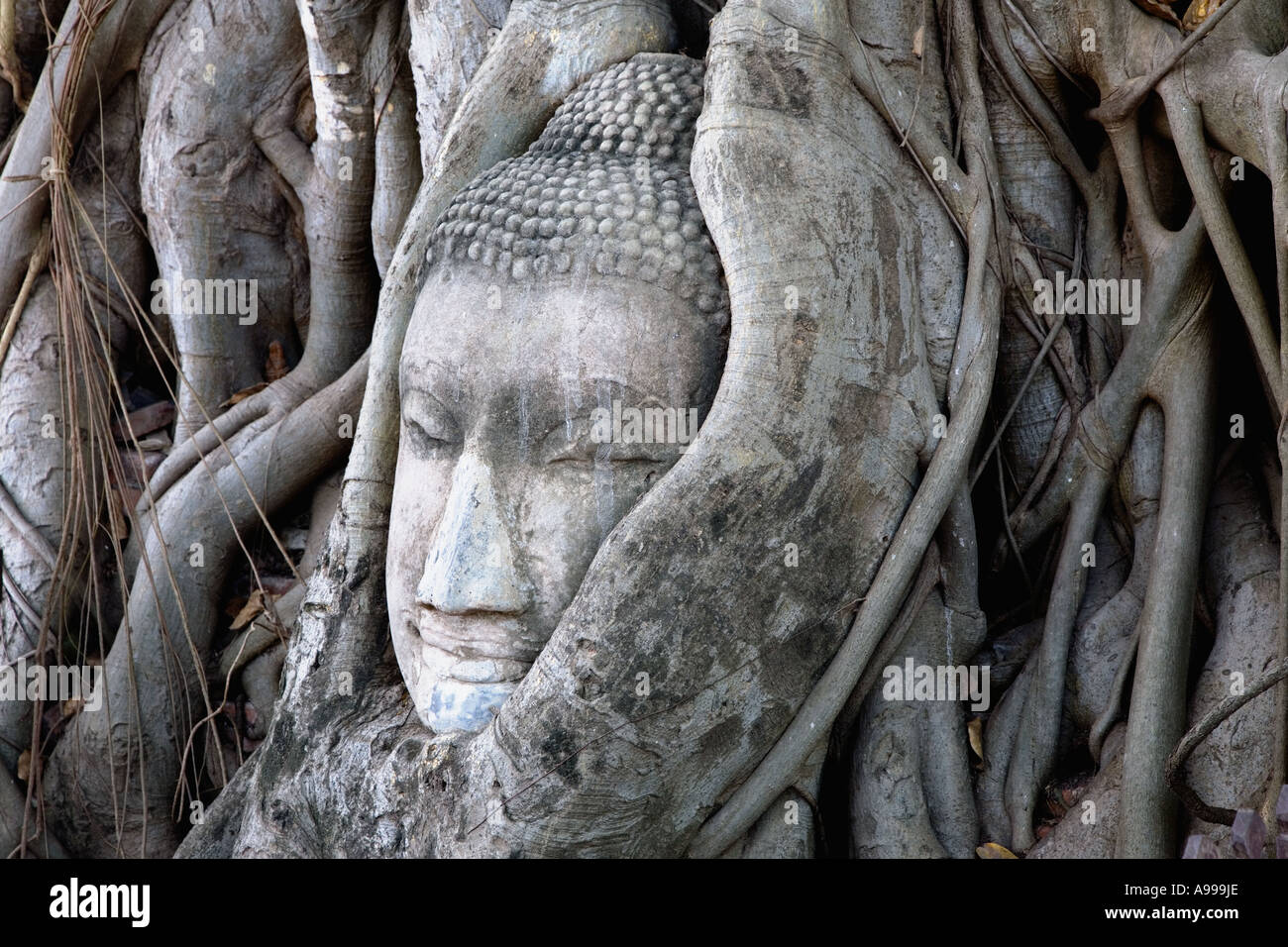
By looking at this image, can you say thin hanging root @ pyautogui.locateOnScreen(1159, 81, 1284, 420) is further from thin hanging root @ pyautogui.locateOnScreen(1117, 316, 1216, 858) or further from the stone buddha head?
the stone buddha head

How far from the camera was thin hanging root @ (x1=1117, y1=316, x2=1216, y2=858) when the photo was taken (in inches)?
88.6

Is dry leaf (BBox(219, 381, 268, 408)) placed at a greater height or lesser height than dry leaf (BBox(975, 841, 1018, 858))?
greater

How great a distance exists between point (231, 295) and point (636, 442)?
1.74 m

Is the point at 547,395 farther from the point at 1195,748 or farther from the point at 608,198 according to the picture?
the point at 1195,748

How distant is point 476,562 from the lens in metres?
2.41

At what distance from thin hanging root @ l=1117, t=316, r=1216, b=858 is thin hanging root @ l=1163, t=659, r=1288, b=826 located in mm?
89

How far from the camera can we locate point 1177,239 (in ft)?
8.19

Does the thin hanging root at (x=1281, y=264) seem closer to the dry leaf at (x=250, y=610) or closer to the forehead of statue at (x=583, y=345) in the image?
the forehead of statue at (x=583, y=345)

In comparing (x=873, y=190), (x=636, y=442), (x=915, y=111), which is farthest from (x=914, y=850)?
(x=915, y=111)

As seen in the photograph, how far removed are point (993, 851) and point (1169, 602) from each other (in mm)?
541

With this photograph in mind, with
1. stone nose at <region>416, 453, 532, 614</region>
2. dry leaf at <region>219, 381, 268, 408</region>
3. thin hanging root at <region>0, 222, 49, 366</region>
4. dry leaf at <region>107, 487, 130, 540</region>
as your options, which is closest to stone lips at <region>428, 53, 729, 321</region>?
stone nose at <region>416, 453, 532, 614</region>

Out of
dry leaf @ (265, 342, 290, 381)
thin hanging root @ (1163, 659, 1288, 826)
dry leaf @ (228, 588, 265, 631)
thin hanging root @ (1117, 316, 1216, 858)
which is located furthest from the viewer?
dry leaf @ (265, 342, 290, 381)

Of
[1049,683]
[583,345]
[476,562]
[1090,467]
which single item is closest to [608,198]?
[583,345]

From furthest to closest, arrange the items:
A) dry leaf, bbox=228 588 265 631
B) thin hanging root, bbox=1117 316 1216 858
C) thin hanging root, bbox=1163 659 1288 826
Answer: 1. dry leaf, bbox=228 588 265 631
2. thin hanging root, bbox=1117 316 1216 858
3. thin hanging root, bbox=1163 659 1288 826
